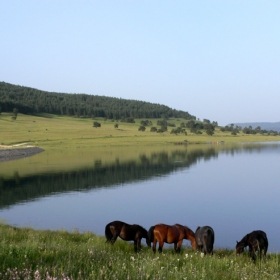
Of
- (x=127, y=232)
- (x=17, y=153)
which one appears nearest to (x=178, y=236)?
(x=127, y=232)

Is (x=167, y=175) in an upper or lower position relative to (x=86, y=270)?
lower

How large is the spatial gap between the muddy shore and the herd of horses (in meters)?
60.1

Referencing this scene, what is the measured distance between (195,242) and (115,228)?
7.36ft

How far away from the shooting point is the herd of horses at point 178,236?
997 cm

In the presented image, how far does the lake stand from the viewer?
75.8 ft

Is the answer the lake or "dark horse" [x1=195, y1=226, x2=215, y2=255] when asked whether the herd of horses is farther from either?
the lake

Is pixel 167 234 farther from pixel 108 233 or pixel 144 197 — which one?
pixel 144 197

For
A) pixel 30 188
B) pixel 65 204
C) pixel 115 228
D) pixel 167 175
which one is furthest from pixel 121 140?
pixel 115 228

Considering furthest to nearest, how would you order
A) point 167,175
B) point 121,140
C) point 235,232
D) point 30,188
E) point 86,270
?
1. point 121,140
2. point 167,175
3. point 30,188
4. point 235,232
5. point 86,270

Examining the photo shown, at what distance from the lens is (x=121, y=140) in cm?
11262

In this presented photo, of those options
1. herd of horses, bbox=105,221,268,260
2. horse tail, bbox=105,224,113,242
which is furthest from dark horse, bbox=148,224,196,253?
Answer: horse tail, bbox=105,224,113,242

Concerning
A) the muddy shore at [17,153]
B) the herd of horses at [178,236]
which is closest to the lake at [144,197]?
the herd of horses at [178,236]

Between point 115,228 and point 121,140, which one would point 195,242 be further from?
point 121,140

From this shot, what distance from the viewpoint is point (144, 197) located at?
107ft
